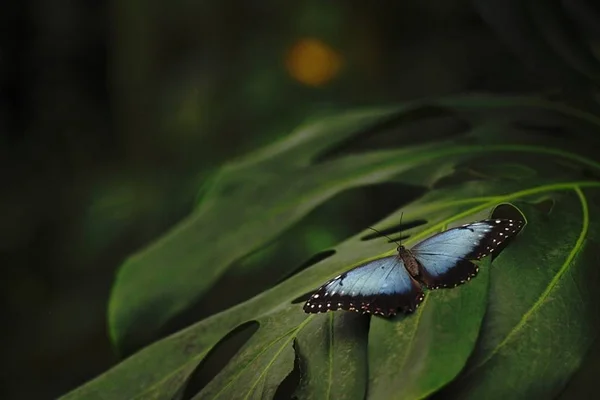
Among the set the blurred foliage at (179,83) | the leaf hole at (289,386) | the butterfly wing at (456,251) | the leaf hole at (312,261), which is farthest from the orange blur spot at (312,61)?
the leaf hole at (289,386)

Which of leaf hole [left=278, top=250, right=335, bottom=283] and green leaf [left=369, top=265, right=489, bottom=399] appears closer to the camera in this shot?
green leaf [left=369, top=265, right=489, bottom=399]

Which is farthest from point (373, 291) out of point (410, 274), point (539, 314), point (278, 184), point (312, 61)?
point (312, 61)

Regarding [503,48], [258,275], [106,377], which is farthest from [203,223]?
[503,48]

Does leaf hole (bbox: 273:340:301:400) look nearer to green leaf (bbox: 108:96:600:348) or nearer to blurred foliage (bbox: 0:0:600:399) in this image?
green leaf (bbox: 108:96:600:348)

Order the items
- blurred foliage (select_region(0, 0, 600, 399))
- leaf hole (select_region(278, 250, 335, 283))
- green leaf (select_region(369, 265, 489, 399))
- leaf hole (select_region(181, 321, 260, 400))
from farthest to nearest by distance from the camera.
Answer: blurred foliage (select_region(0, 0, 600, 399)) < leaf hole (select_region(278, 250, 335, 283)) < leaf hole (select_region(181, 321, 260, 400)) < green leaf (select_region(369, 265, 489, 399))

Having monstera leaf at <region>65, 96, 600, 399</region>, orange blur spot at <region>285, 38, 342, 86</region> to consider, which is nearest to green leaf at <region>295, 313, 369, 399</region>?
monstera leaf at <region>65, 96, 600, 399</region>

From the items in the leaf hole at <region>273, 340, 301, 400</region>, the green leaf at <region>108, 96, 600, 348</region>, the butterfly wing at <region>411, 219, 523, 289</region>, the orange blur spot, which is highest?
the orange blur spot

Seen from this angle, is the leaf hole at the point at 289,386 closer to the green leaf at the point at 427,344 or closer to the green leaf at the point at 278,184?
the green leaf at the point at 427,344

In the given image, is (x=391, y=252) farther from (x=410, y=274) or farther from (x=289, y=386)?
(x=289, y=386)
